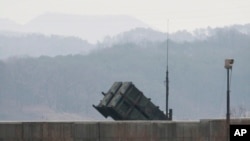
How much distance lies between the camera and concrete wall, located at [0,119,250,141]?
3152cm

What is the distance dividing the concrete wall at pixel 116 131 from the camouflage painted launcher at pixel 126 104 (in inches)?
476

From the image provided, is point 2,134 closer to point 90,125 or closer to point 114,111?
point 90,125

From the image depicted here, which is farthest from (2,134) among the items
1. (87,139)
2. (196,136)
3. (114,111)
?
(114,111)

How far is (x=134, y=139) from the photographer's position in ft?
105

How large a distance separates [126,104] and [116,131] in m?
12.8

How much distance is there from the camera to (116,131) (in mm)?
31844

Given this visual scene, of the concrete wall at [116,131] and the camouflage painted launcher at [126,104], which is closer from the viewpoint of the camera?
the concrete wall at [116,131]

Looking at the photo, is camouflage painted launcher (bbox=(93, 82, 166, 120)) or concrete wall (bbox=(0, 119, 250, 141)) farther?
camouflage painted launcher (bbox=(93, 82, 166, 120))

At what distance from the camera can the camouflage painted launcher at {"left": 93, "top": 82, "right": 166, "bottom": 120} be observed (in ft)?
146

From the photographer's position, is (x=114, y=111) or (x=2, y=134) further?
(x=114, y=111)

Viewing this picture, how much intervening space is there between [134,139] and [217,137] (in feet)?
11.2

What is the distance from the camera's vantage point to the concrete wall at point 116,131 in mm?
31516

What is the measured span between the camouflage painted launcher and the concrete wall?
39.6 feet

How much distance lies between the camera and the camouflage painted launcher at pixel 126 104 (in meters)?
44.4
